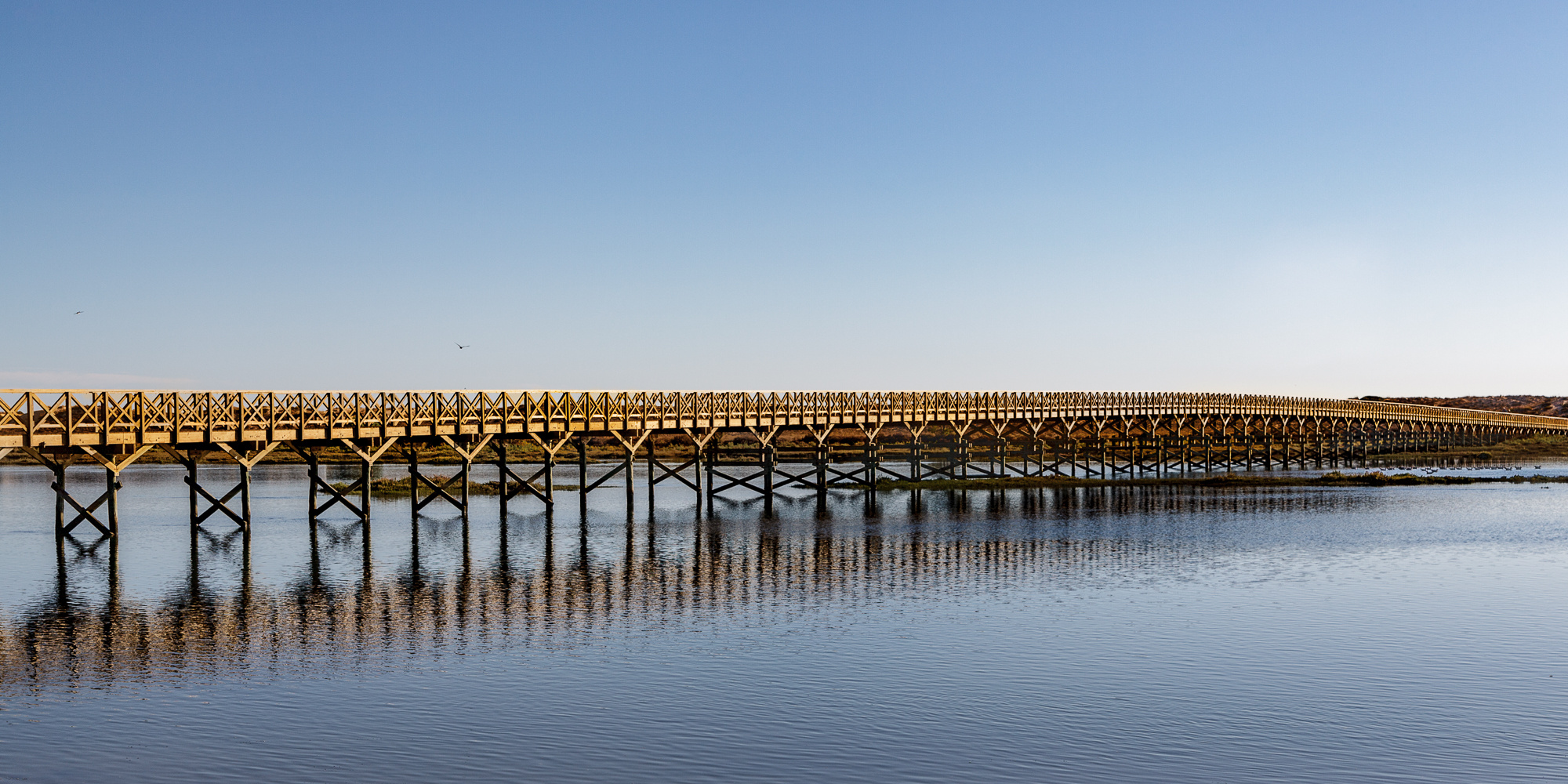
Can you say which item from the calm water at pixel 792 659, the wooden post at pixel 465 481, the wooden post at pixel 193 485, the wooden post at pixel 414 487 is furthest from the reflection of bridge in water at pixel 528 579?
the wooden post at pixel 193 485

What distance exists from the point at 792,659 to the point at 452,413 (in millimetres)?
29091

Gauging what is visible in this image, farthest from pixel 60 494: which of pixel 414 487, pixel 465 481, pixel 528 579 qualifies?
pixel 528 579

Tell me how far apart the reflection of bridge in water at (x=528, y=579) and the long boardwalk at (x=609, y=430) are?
9.70 feet

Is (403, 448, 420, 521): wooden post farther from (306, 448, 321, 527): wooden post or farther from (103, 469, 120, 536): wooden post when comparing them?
(103, 469, 120, 536): wooden post

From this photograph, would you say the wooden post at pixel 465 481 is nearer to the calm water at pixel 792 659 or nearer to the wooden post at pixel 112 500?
the calm water at pixel 792 659

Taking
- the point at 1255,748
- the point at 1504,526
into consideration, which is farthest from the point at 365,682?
the point at 1504,526

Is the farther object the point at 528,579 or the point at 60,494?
the point at 60,494

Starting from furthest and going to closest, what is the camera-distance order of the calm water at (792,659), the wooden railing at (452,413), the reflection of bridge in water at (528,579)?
1. the wooden railing at (452,413)
2. the reflection of bridge in water at (528,579)
3. the calm water at (792,659)

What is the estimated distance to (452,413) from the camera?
48.1 meters

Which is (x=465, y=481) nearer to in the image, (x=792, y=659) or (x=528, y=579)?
(x=528, y=579)

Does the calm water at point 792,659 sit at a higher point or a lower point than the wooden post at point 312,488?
lower

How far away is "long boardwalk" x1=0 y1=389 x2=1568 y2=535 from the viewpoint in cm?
3978

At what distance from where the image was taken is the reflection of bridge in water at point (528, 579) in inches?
929

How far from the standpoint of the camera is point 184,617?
26.5 metres
